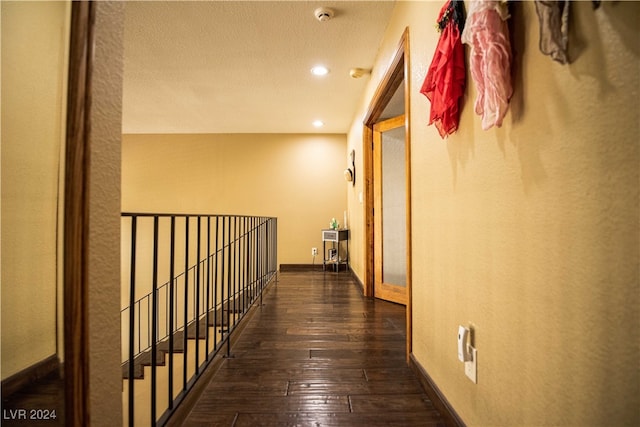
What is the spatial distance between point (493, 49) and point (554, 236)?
0.51 m

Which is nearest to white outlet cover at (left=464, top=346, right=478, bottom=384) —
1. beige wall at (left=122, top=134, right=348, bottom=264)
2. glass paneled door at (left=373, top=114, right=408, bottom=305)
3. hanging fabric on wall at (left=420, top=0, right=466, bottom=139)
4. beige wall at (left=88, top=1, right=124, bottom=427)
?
hanging fabric on wall at (left=420, top=0, right=466, bottom=139)

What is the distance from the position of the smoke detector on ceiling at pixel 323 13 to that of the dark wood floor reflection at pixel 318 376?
234 cm

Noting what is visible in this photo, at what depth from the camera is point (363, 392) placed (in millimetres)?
1555

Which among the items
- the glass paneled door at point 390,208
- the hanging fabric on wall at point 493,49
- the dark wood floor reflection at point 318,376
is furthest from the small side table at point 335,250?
the hanging fabric on wall at point 493,49

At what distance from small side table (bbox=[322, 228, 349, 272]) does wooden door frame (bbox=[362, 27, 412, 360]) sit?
1.27 metres

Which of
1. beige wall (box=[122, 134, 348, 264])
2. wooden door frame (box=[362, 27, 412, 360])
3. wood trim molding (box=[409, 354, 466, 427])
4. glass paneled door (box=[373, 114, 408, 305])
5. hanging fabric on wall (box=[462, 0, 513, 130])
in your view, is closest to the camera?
hanging fabric on wall (box=[462, 0, 513, 130])

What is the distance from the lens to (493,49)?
839 millimetres

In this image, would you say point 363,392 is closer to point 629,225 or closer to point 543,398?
point 543,398

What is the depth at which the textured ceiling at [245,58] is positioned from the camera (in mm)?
2275

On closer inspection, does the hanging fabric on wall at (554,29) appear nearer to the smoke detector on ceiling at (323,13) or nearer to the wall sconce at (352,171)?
the smoke detector on ceiling at (323,13)

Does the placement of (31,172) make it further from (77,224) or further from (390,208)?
(390,208)

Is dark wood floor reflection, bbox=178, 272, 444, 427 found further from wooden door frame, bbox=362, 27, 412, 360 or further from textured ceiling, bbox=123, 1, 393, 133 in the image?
textured ceiling, bbox=123, 1, 393, 133

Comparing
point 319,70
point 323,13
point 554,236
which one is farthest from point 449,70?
point 319,70

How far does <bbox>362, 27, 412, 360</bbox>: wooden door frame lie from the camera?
1849mm
